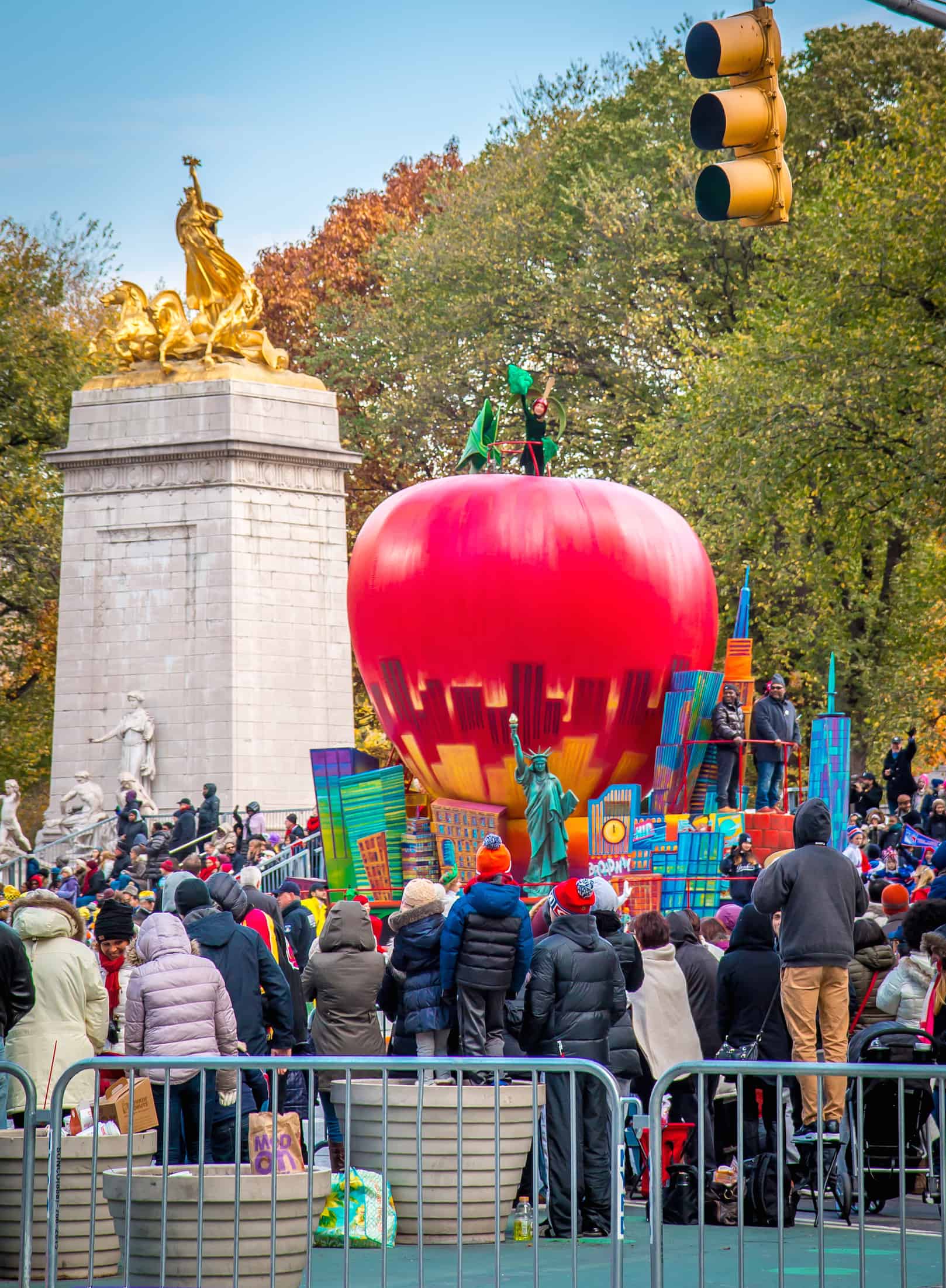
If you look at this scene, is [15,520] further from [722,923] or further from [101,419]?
[722,923]

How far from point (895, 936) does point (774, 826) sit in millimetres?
9106

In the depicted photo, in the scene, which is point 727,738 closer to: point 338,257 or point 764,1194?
point 764,1194

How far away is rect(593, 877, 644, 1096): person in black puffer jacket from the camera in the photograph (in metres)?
10.6

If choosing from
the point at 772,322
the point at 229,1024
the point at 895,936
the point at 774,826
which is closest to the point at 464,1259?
the point at 229,1024

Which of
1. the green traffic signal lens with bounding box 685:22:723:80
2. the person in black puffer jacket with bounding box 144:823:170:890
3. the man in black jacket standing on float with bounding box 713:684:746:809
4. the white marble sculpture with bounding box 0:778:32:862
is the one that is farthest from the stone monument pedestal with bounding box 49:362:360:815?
the green traffic signal lens with bounding box 685:22:723:80

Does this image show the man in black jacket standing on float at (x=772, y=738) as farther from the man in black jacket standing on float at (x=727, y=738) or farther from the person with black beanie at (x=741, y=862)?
the person with black beanie at (x=741, y=862)

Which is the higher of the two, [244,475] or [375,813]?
[244,475]

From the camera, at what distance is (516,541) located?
21984 millimetres

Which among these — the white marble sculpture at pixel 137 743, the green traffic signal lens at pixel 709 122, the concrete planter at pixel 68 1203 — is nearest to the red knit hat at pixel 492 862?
the concrete planter at pixel 68 1203

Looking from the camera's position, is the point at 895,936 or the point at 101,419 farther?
the point at 101,419

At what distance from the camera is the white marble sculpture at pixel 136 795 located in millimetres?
31109

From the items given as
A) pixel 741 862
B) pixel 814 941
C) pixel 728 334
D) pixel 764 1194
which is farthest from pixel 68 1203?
pixel 728 334

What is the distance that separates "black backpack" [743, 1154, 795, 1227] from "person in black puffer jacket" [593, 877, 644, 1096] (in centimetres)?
85

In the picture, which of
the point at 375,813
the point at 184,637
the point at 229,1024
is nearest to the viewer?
the point at 229,1024
